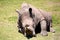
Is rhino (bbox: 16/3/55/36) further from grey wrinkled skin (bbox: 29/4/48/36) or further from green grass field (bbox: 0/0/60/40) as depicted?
green grass field (bbox: 0/0/60/40)

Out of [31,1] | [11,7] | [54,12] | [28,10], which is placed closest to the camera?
[28,10]

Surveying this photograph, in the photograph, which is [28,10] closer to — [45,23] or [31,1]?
[45,23]

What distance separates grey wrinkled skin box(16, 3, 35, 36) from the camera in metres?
8.02

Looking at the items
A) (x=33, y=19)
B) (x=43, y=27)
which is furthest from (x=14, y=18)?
(x=43, y=27)

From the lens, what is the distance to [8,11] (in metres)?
11.7

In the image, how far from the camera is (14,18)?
10445mm

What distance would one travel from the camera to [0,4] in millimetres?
13203

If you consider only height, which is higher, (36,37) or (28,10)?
(28,10)

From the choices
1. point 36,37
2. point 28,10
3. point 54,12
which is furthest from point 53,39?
point 54,12

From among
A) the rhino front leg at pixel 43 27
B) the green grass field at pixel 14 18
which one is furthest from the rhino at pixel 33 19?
the green grass field at pixel 14 18

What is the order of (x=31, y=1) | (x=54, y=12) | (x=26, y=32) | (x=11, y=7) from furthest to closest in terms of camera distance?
1. (x=31, y=1)
2. (x=11, y=7)
3. (x=54, y=12)
4. (x=26, y=32)

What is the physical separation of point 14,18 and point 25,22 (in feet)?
7.31

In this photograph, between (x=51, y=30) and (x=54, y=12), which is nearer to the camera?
(x=51, y=30)

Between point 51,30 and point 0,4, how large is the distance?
16.9 feet
